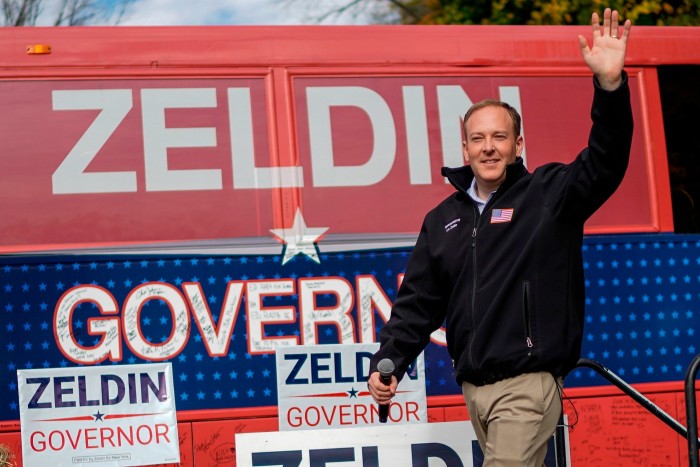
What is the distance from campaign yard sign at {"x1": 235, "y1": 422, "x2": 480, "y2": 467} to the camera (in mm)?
4871

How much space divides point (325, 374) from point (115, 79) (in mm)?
1809

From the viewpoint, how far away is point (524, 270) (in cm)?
358

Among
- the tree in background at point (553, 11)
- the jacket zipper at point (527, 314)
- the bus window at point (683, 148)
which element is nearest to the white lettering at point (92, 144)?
the jacket zipper at point (527, 314)

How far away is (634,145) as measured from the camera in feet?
17.9

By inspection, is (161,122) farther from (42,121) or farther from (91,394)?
(91,394)

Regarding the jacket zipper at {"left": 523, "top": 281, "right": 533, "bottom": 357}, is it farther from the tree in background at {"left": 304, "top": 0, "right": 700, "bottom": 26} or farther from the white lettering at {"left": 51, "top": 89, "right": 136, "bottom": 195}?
the tree in background at {"left": 304, "top": 0, "right": 700, "bottom": 26}

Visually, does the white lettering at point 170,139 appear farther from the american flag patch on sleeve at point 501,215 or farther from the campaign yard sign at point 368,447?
the american flag patch on sleeve at point 501,215

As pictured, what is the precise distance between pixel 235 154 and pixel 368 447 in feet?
5.25

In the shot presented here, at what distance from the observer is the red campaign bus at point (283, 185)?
192 inches

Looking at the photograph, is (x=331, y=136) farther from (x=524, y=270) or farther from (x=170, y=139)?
(x=524, y=270)

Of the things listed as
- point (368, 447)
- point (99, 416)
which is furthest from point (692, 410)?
point (99, 416)

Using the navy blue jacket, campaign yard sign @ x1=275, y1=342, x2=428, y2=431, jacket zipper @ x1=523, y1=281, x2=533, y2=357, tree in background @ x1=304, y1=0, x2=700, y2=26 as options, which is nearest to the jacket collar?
the navy blue jacket

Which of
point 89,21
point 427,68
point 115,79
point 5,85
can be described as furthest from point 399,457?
point 89,21

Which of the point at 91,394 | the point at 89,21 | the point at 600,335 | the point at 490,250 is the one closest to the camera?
the point at 490,250
